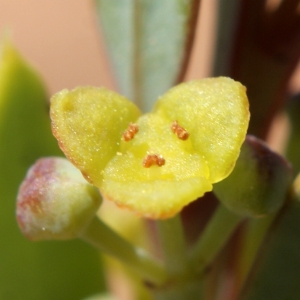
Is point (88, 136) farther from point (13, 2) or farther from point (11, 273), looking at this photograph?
point (13, 2)

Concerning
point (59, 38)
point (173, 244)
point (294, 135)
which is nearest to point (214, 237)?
point (173, 244)

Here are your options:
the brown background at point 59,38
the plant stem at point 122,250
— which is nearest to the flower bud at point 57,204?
the plant stem at point 122,250

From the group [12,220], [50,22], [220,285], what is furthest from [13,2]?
[220,285]

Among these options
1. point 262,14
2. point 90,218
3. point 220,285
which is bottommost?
point 220,285

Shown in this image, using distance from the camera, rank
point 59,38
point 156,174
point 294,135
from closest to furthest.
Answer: point 156,174 → point 294,135 → point 59,38

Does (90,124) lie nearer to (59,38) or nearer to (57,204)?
(57,204)

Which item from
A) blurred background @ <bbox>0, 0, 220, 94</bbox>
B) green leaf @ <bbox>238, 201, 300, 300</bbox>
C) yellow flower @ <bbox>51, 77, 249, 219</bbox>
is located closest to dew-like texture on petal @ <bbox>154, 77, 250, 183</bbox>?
yellow flower @ <bbox>51, 77, 249, 219</bbox>
